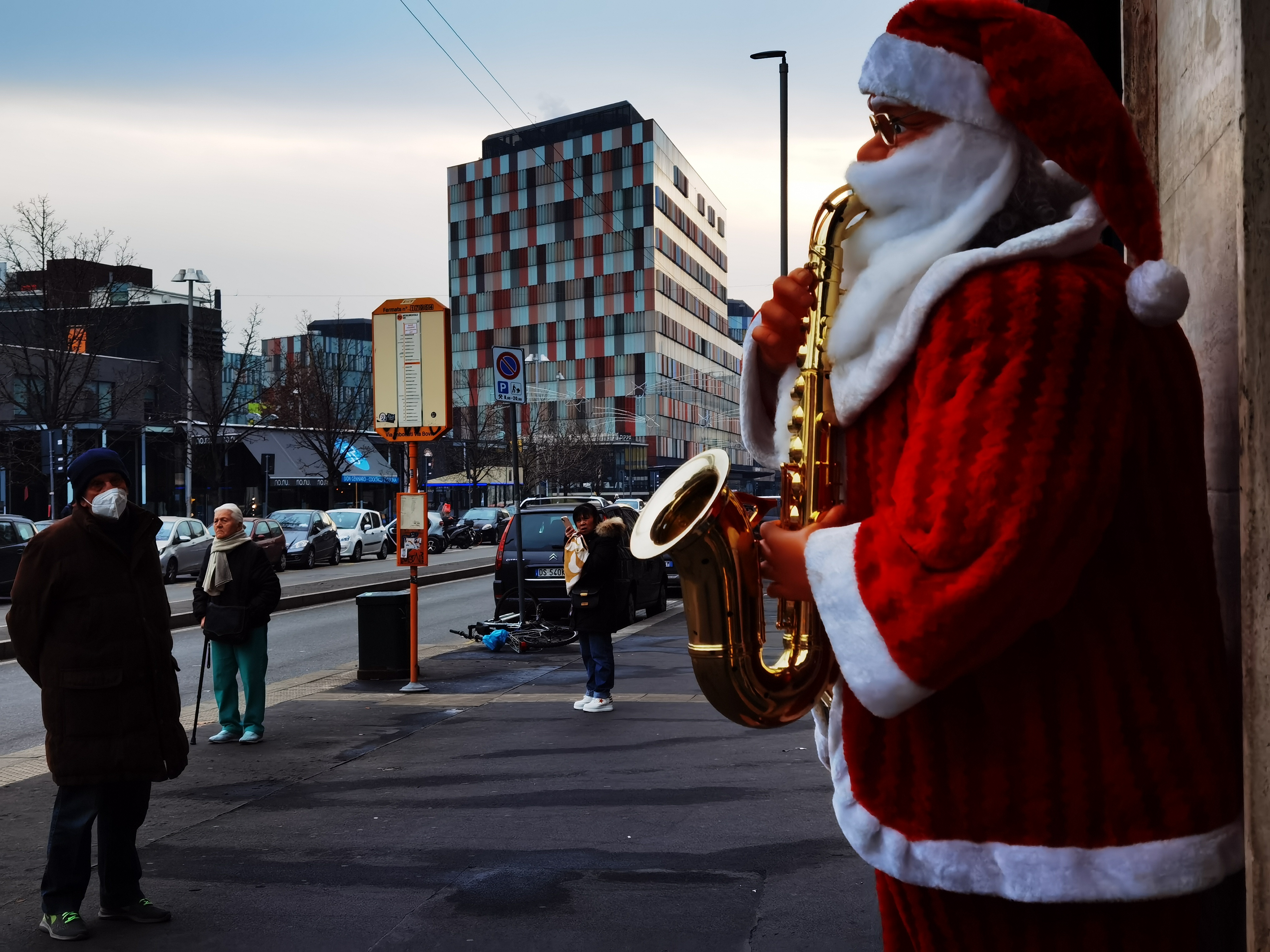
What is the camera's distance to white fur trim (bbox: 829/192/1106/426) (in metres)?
1.63

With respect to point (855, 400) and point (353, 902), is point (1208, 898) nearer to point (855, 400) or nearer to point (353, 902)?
point (855, 400)

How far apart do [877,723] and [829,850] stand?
4319mm

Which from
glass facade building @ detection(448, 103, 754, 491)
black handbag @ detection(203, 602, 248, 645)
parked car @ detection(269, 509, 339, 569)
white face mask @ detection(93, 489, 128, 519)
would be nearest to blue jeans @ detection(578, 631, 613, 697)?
black handbag @ detection(203, 602, 248, 645)

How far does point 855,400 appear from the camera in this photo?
1767 millimetres

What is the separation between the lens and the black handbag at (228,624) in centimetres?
930

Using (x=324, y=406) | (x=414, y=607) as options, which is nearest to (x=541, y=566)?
(x=414, y=607)

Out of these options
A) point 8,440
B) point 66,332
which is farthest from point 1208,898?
point 8,440

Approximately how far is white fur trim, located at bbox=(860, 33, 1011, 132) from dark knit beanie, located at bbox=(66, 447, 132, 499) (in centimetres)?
444

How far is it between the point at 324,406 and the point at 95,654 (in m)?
45.0

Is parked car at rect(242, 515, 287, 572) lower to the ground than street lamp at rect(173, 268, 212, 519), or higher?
lower

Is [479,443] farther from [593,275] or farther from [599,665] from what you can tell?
[599,665]

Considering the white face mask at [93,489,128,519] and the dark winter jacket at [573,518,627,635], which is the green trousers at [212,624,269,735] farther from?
the white face mask at [93,489,128,519]

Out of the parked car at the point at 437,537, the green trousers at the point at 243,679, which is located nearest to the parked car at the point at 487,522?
the parked car at the point at 437,537

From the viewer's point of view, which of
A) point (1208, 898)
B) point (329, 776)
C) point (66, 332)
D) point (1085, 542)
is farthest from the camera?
point (66, 332)
